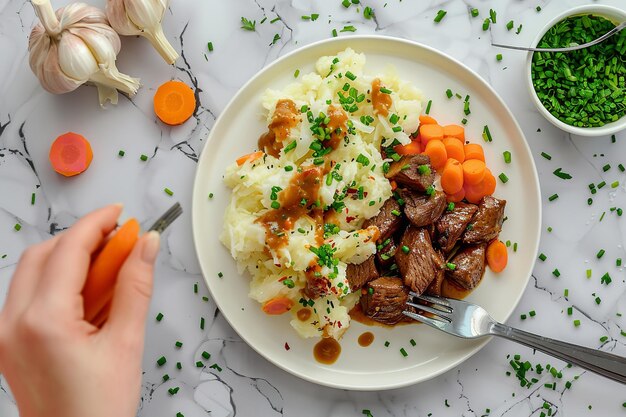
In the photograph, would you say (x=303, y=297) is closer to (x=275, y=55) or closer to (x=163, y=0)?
(x=275, y=55)

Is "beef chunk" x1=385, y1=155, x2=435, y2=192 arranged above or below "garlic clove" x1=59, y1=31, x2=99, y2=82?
below

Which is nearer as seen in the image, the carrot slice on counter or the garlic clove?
the garlic clove

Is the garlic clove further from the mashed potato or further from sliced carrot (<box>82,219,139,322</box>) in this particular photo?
sliced carrot (<box>82,219,139,322</box>)

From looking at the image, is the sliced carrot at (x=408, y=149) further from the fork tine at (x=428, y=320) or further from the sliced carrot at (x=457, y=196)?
the fork tine at (x=428, y=320)

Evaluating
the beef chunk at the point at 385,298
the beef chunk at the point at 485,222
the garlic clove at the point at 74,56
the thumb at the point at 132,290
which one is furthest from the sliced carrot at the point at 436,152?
the garlic clove at the point at 74,56

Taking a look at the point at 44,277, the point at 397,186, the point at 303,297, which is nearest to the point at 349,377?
the point at 303,297

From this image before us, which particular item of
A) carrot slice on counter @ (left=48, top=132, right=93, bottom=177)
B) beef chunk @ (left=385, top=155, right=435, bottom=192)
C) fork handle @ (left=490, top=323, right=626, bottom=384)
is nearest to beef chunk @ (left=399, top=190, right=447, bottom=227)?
beef chunk @ (left=385, top=155, right=435, bottom=192)

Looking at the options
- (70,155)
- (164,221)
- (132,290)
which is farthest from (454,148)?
(70,155)
